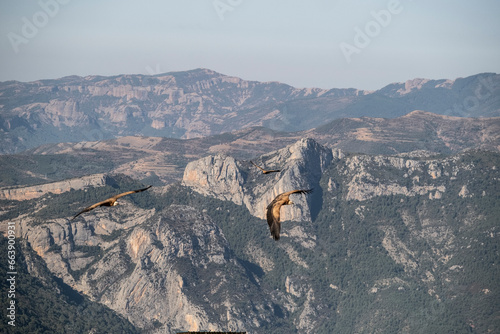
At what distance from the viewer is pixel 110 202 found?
52219 millimetres

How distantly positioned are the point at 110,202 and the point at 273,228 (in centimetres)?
1088

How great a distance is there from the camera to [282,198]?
174 ft

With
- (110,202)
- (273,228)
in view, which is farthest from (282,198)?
(110,202)

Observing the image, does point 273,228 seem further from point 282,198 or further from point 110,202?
point 110,202

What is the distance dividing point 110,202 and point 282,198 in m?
11.3

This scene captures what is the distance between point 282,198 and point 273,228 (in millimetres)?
3316

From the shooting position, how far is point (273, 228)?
50.2 m
